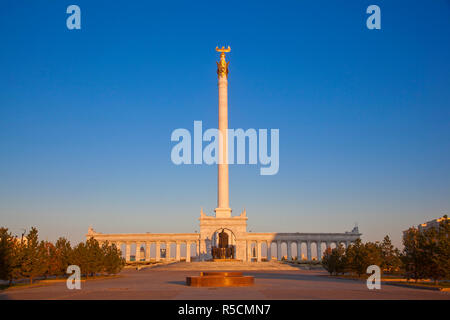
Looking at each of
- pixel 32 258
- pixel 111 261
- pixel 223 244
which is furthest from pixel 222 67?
pixel 32 258

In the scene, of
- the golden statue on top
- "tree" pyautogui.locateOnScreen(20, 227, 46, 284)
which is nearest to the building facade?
the golden statue on top

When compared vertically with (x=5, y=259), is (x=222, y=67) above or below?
above

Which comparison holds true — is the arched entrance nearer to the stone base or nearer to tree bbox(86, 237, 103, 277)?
tree bbox(86, 237, 103, 277)

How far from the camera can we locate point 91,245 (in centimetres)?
5219

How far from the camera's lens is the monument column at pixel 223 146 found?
9050 centimetres

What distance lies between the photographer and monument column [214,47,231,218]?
3563 inches

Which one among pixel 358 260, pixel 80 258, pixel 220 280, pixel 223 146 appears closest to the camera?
pixel 220 280

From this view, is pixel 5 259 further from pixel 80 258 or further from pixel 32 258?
pixel 80 258

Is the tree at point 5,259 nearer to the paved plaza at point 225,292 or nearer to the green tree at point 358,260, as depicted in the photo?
the paved plaza at point 225,292

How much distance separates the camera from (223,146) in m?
91.1

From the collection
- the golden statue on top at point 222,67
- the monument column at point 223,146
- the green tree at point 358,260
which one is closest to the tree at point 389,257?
the green tree at point 358,260

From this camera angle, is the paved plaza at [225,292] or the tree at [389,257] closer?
the paved plaza at [225,292]
